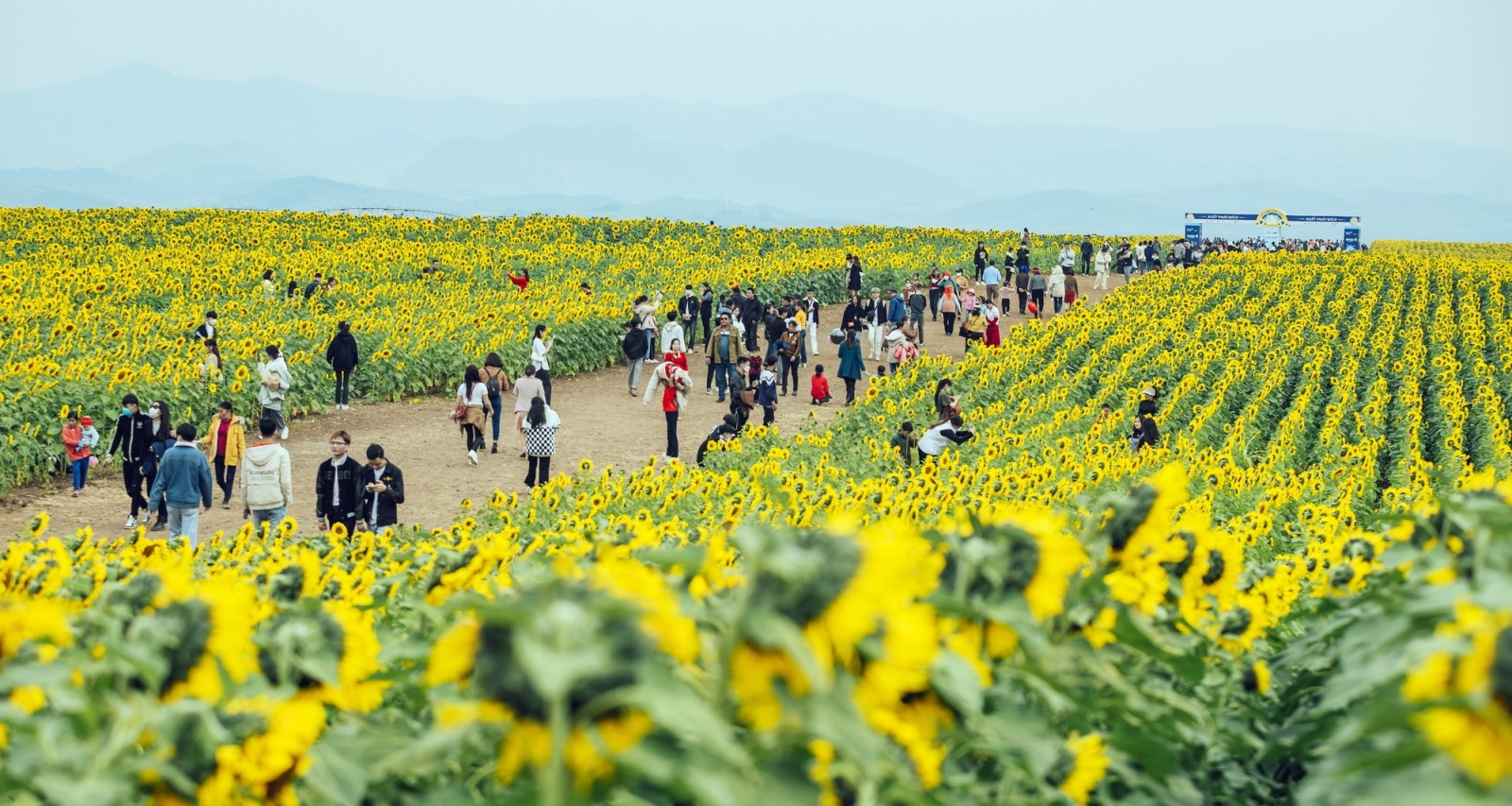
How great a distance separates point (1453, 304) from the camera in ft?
118

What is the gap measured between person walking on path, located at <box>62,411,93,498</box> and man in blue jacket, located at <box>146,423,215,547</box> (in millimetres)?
3432

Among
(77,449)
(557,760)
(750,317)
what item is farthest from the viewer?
(750,317)

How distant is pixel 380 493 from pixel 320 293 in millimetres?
16354

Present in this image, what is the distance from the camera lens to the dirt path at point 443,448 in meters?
14.7

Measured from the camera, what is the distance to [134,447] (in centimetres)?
1405

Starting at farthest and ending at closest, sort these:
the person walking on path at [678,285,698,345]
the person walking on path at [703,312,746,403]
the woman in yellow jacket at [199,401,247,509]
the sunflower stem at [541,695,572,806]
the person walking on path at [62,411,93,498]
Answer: the person walking on path at [678,285,698,345] < the person walking on path at [703,312,746,403] < the person walking on path at [62,411,93,498] < the woman in yellow jacket at [199,401,247,509] < the sunflower stem at [541,695,572,806]

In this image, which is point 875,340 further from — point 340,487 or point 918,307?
point 340,487

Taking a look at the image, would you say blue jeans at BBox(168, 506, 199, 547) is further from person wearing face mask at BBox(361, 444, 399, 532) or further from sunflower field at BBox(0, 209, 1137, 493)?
sunflower field at BBox(0, 209, 1137, 493)

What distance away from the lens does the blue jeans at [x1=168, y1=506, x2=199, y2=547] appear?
483 inches

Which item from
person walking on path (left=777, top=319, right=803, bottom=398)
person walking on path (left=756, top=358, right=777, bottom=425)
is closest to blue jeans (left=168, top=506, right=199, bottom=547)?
person walking on path (left=756, top=358, right=777, bottom=425)

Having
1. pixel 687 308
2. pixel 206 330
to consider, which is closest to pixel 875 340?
pixel 687 308

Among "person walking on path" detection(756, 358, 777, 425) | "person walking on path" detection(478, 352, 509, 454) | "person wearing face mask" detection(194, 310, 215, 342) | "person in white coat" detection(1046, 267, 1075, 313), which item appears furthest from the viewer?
"person in white coat" detection(1046, 267, 1075, 313)

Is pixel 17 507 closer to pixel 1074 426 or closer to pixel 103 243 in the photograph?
pixel 1074 426

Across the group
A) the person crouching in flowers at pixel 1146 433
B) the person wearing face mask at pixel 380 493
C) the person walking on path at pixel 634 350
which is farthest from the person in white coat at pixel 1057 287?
the person wearing face mask at pixel 380 493
